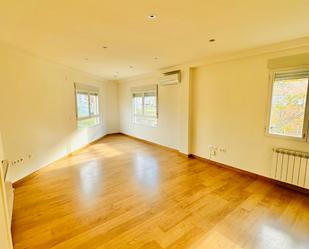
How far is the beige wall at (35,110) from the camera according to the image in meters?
2.89

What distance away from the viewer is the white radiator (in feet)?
8.88

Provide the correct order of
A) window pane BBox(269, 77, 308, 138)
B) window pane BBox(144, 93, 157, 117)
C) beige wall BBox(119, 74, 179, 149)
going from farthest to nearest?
1. window pane BBox(144, 93, 157, 117)
2. beige wall BBox(119, 74, 179, 149)
3. window pane BBox(269, 77, 308, 138)

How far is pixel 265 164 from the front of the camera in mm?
3234

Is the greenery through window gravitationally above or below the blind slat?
below

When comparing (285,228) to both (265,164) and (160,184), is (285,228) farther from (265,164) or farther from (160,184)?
(160,184)

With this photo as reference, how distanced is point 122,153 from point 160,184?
2133 mm

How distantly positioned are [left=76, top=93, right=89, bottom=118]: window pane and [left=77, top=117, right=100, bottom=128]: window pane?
186 millimetres

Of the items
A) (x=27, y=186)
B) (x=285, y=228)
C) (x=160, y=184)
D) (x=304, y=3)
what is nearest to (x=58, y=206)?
(x=27, y=186)

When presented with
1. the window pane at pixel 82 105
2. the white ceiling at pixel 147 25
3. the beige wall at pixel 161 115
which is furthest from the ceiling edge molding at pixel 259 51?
the window pane at pixel 82 105

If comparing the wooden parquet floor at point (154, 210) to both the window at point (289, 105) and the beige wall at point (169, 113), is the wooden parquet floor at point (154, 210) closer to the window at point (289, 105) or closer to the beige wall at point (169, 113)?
the window at point (289, 105)

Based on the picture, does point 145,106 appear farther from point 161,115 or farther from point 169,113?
point 169,113

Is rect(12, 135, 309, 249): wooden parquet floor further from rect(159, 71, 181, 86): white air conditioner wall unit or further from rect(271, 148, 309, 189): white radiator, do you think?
rect(159, 71, 181, 86): white air conditioner wall unit

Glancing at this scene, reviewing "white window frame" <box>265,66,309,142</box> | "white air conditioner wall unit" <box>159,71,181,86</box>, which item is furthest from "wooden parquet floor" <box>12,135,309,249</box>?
"white air conditioner wall unit" <box>159,71,181,86</box>

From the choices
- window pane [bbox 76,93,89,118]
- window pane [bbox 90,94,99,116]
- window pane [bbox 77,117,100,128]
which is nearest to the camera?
window pane [bbox 76,93,89,118]
